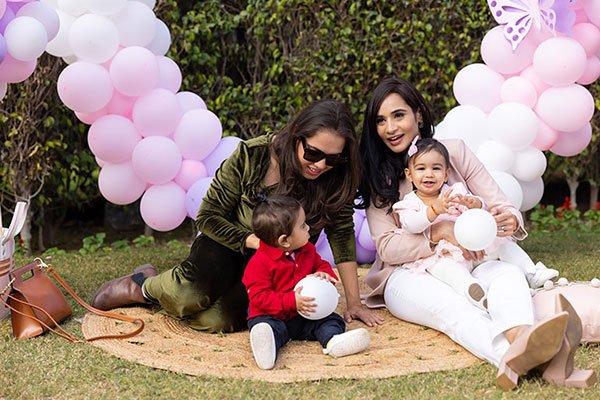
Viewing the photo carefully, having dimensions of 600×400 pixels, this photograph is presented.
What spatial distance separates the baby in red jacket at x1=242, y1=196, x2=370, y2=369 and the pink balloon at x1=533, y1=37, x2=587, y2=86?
6.10 ft

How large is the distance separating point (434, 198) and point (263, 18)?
2.84 meters

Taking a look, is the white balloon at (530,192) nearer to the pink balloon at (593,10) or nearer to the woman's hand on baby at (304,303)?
the pink balloon at (593,10)

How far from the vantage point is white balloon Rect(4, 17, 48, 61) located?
372 cm

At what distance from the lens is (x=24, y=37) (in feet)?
12.2

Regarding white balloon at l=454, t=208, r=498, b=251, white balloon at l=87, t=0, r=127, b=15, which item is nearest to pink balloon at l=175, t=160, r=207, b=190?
white balloon at l=87, t=0, r=127, b=15

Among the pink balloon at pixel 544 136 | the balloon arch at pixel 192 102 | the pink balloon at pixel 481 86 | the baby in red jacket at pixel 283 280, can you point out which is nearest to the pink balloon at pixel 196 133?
the balloon arch at pixel 192 102

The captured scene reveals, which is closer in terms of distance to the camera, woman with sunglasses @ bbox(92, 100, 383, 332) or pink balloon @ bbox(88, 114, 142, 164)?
woman with sunglasses @ bbox(92, 100, 383, 332)

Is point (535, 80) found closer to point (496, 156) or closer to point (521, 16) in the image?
point (521, 16)

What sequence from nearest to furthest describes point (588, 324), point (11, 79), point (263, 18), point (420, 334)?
1. point (588, 324)
2. point (420, 334)
3. point (11, 79)
4. point (263, 18)

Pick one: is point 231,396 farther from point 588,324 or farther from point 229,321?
point 588,324

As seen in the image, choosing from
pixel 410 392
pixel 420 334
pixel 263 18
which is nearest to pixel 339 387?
pixel 410 392

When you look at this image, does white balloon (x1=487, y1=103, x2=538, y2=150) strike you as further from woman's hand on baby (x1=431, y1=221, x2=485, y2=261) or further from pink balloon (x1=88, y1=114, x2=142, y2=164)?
pink balloon (x1=88, y1=114, x2=142, y2=164)

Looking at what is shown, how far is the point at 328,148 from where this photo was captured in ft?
11.3

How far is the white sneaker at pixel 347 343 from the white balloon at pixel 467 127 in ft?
5.68
